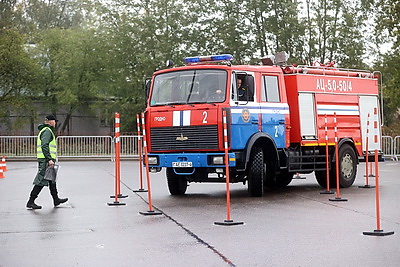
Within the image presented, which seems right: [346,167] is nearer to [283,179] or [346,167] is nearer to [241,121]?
[283,179]

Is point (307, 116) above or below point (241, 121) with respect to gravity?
above

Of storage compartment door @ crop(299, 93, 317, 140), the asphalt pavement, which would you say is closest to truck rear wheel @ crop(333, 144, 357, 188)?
the asphalt pavement

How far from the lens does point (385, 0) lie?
4528 cm

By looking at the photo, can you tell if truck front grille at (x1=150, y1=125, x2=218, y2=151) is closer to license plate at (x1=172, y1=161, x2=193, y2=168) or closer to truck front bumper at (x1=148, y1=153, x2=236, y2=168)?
truck front bumper at (x1=148, y1=153, x2=236, y2=168)

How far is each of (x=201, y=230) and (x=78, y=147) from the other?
91.4 feet

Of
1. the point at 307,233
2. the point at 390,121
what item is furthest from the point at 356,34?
the point at 307,233

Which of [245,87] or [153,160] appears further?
[153,160]

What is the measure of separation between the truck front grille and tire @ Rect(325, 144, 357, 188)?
4.55 m

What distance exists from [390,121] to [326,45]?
6.49 m

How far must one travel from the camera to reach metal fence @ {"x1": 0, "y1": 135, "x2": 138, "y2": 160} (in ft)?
127

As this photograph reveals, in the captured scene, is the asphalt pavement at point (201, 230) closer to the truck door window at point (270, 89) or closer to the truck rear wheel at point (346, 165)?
the truck rear wheel at point (346, 165)

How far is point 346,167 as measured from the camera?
760 inches

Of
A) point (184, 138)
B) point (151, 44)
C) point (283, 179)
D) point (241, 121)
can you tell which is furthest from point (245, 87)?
point (151, 44)

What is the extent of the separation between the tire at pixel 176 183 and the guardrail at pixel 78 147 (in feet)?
69.1
